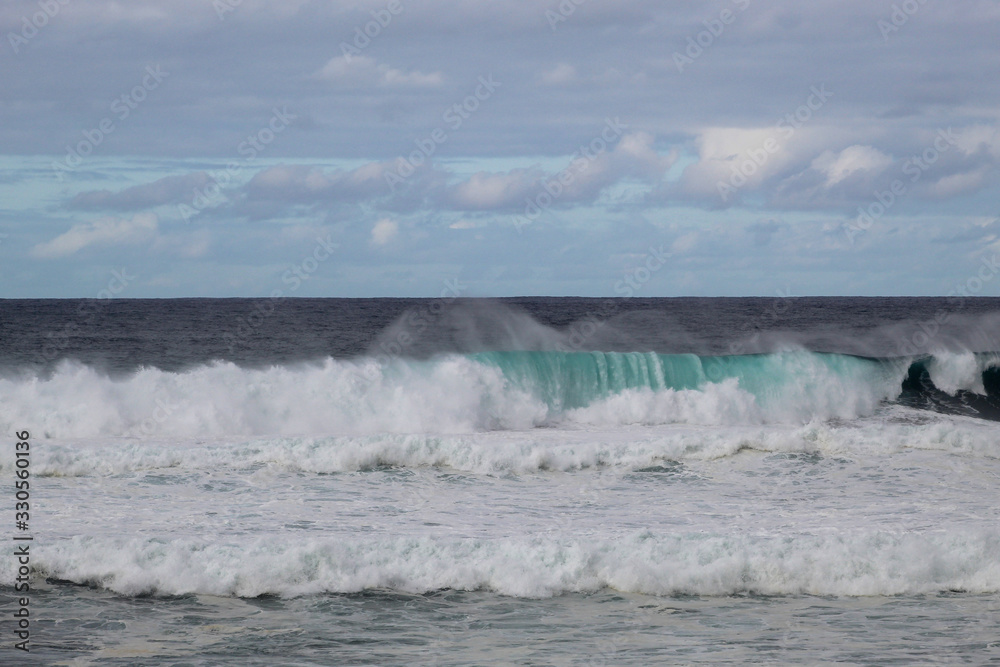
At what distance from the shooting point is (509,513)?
11.5 m

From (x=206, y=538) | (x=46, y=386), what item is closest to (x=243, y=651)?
(x=206, y=538)

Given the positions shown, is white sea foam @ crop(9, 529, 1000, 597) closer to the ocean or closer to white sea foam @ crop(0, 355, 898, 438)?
the ocean

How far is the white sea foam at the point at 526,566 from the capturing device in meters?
9.01

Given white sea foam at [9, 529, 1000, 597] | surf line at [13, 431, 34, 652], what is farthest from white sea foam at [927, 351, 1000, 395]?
surf line at [13, 431, 34, 652]

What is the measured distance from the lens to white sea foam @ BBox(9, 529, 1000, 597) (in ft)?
29.6

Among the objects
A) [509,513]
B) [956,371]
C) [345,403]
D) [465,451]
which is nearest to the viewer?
[509,513]

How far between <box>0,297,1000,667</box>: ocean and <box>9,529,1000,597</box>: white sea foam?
29 mm

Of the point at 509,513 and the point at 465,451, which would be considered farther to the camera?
the point at 465,451

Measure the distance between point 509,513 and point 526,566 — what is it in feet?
7.56

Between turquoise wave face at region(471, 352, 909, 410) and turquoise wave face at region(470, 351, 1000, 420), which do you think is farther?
turquoise wave face at region(470, 351, 1000, 420)

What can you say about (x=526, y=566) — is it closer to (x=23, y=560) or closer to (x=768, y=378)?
(x=23, y=560)

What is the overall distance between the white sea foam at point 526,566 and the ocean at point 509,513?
29 mm

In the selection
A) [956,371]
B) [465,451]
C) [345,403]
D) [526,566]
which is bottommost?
[526,566]

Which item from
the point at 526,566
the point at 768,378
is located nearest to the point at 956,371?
the point at 768,378
